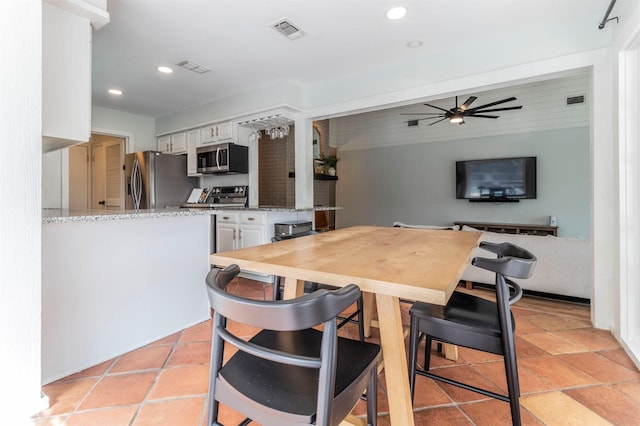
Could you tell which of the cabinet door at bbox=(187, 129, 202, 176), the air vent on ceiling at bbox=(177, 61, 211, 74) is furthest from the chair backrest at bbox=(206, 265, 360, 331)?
the cabinet door at bbox=(187, 129, 202, 176)

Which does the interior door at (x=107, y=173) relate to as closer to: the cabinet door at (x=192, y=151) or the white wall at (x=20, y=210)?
the cabinet door at (x=192, y=151)

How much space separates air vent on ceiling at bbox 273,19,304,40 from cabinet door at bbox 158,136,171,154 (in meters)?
3.60

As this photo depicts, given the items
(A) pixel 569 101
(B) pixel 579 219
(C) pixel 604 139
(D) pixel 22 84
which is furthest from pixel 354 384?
(A) pixel 569 101

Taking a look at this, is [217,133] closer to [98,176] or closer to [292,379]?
[98,176]

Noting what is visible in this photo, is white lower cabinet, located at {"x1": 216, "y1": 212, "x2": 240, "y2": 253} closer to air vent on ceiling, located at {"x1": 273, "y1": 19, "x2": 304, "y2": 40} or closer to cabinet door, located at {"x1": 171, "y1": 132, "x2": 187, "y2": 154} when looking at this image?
cabinet door, located at {"x1": 171, "y1": 132, "x2": 187, "y2": 154}

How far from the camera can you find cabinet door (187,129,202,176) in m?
5.06

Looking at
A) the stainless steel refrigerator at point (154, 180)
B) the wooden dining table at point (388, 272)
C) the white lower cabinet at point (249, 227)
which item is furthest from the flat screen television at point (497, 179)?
the stainless steel refrigerator at point (154, 180)

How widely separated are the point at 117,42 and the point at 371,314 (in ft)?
11.3

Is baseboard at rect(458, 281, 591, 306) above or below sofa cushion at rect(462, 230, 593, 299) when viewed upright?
below

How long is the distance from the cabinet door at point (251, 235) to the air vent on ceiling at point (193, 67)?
6.44 ft

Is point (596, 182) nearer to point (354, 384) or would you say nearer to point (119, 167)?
point (354, 384)

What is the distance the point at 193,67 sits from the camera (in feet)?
11.5

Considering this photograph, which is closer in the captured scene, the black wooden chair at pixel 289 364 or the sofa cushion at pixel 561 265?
the black wooden chair at pixel 289 364

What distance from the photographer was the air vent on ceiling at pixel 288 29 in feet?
8.64
